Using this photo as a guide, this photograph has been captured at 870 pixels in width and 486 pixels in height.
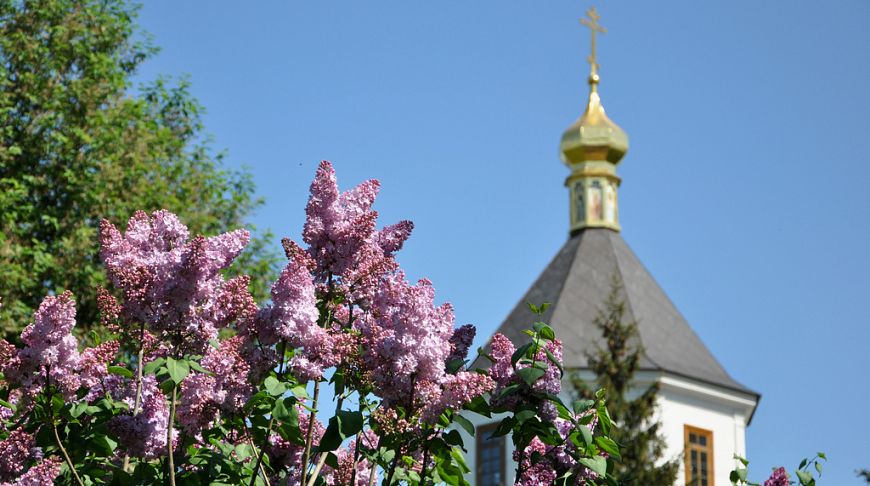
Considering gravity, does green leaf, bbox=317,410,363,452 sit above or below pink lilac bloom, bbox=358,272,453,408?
below

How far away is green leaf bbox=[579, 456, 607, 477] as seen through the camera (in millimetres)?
4621

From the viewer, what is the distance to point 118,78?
24.7 metres

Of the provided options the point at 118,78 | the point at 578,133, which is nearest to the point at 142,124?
the point at 118,78

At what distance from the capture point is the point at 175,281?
4484mm

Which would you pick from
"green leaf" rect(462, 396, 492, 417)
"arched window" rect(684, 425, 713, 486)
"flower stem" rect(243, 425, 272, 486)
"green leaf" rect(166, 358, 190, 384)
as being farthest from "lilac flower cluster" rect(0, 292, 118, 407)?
"arched window" rect(684, 425, 713, 486)

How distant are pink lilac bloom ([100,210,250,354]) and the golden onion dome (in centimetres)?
4783

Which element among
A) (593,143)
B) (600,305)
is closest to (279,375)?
(600,305)

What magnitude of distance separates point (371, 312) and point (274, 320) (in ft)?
1.72

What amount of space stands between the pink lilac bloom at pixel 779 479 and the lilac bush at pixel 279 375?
90cm

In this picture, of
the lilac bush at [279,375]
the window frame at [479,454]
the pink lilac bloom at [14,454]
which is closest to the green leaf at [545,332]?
the lilac bush at [279,375]

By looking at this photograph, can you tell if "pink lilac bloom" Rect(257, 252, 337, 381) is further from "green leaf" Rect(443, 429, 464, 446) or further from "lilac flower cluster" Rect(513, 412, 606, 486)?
"lilac flower cluster" Rect(513, 412, 606, 486)

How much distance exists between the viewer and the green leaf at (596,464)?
4621 millimetres

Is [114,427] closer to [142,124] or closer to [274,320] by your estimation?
[274,320]

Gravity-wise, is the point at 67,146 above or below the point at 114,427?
above
